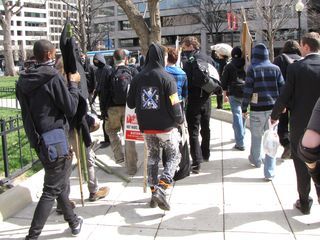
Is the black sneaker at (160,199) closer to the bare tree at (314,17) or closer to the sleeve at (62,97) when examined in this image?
the sleeve at (62,97)

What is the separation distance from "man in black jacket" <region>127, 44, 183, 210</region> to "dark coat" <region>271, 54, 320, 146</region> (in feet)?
3.99

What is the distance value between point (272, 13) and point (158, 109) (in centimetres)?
3577

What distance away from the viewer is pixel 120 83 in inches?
256

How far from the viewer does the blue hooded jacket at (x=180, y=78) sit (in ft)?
18.5

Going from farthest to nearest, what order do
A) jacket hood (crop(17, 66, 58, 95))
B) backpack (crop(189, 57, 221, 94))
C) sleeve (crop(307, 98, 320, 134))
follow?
backpack (crop(189, 57, 221, 94)), jacket hood (crop(17, 66, 58, 95)), sleeve (crop(307, 98, 320, 134))

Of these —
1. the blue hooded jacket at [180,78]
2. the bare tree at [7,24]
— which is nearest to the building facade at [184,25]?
the bare tree at [7,24]

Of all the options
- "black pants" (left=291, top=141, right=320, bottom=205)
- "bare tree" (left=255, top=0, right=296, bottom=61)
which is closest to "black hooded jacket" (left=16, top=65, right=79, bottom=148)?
"black pants" (left=291, top=141, right=320, bottom=205)

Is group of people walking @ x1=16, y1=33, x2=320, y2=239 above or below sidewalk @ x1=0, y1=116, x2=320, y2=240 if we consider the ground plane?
above

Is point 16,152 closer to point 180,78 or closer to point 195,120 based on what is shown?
point 195,120

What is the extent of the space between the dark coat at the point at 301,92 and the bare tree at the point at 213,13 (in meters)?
56.3

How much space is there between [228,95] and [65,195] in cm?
440

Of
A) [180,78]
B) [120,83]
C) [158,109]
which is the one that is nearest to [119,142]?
[120,83]

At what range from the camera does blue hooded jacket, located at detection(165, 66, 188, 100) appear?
222 inches

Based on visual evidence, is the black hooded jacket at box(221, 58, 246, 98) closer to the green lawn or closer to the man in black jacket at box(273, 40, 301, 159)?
the man in black jacket at box(273, 40, 301, 159)
